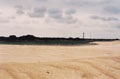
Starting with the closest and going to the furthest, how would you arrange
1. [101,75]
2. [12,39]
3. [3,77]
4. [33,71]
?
1. [3,77]
2. [33,71]
3. [101,75]
4. [12,39]

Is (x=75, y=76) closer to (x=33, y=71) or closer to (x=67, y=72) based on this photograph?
(x=67, y=72)

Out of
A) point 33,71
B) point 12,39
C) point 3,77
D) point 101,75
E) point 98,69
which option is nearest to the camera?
point 3,77

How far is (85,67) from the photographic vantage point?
7277 mm

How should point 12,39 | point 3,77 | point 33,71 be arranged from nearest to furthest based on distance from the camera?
point 3,77 < point 33,71 < point 12,39

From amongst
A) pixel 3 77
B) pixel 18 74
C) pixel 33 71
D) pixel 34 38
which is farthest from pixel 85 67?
pixel 34 38

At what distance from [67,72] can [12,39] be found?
A: 85.4 metres

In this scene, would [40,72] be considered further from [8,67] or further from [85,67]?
[85,67]

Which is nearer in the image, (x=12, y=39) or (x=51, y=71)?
(x=51, y=71)

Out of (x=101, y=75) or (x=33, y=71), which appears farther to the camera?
(x=101, y=75)

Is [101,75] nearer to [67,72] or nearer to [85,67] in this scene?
[85,67]

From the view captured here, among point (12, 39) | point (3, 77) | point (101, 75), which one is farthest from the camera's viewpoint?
point (12, 39)

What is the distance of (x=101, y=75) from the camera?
696 centimetres

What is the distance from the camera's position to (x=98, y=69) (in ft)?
24.5

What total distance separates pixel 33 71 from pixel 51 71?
605 mm
